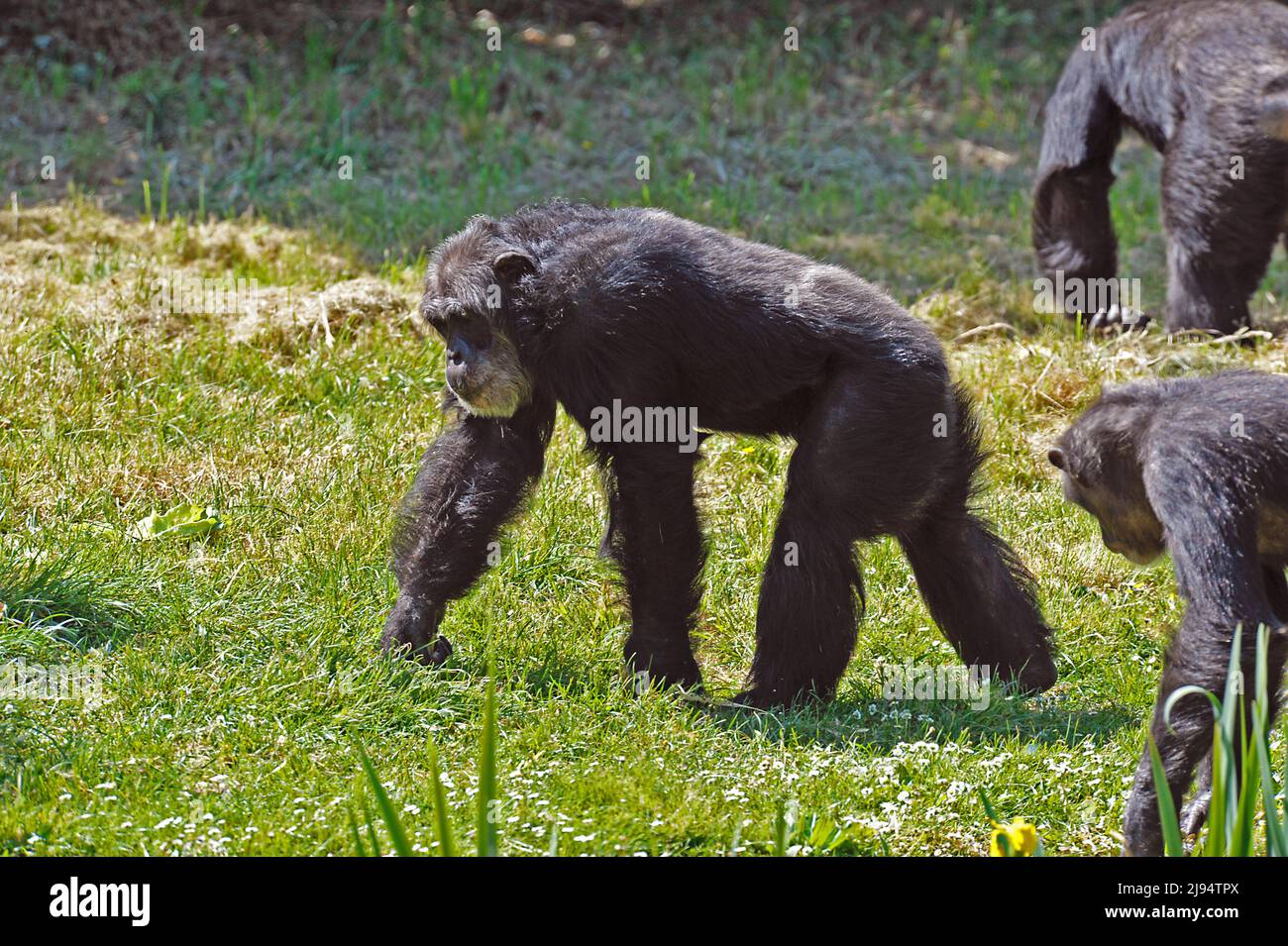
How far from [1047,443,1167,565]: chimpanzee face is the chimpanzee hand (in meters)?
2.21

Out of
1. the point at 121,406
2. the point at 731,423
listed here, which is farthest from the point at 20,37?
the point at 731,423

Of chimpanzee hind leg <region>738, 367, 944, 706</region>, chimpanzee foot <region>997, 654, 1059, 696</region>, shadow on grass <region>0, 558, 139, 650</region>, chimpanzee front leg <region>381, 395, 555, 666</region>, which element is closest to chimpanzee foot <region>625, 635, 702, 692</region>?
chimpanzee hind leg <region>738, 367, 944, 706</region>

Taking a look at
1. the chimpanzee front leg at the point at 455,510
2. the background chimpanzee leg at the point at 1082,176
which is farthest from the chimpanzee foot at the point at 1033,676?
the background chimpanzee leg at the point at 1082,176

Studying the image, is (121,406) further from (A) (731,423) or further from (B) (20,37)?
(B) (20,37)

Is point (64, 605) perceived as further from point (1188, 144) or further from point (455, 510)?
point (1188, 144)

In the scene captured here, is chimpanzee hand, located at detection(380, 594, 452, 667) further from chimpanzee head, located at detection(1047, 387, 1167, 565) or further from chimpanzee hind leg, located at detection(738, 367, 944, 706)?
chimpanzee head, located at detection(1047, 387, 1167, 565)

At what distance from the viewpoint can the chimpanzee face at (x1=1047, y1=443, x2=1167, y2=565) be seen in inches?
199

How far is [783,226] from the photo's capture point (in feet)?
32.9

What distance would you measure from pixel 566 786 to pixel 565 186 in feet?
22.2

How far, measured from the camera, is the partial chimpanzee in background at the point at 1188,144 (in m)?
8.08

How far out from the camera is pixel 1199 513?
4363 mm

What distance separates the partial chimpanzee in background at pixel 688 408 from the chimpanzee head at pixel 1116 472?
1.43 feet

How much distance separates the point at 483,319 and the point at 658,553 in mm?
1038

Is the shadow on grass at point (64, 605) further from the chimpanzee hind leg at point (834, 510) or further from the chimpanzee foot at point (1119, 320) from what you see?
the chimpanzee foot at point (1119, 320)
